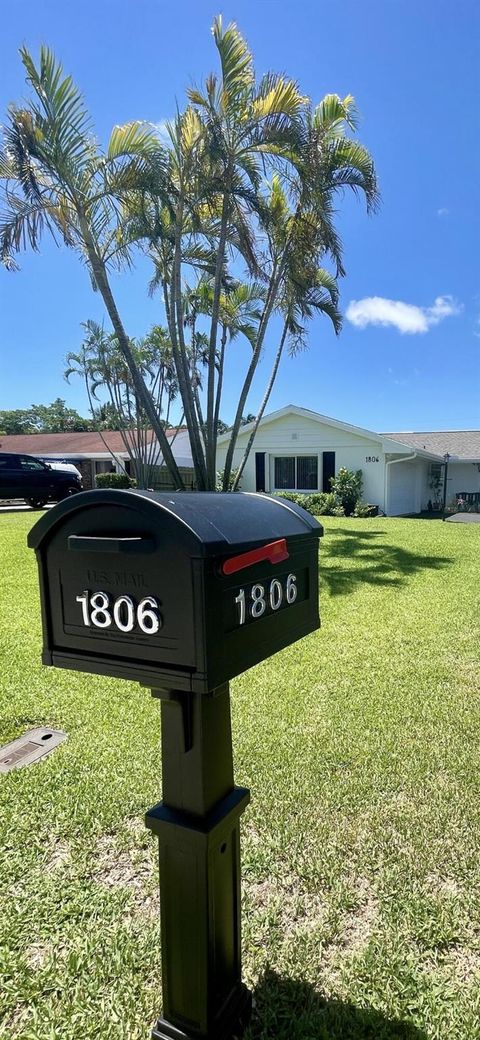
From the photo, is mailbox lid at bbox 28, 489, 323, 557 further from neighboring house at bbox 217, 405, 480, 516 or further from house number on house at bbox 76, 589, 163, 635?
neighboring house at bbox 217, 405, 480, 516

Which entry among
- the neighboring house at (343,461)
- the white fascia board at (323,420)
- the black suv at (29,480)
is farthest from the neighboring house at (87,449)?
the white fascia board at (323,420)

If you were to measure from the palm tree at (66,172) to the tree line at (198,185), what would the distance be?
0.02 meters

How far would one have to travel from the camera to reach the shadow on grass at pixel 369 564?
741 centimetres

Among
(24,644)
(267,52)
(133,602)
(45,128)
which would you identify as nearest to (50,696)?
(24,644)

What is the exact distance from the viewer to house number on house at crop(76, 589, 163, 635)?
3.47 ft

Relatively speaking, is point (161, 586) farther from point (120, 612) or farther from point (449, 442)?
point (449, 442)

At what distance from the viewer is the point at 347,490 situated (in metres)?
17.6

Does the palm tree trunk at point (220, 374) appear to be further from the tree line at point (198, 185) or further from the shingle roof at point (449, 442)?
the shingle roof at point (449, 442)

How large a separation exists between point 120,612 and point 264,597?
13.7 inches

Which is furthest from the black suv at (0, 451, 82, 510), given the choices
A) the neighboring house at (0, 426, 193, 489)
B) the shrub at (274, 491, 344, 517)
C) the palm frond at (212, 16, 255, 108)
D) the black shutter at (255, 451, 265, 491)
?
the palm frond at (212, 16, 255, 108)

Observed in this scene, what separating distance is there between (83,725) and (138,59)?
8504 millimetres

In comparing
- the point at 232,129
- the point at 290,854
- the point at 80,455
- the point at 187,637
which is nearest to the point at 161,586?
the point at 187,637

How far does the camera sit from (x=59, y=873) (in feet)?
6.70

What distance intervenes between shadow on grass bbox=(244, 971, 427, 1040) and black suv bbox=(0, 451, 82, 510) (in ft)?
56.9
